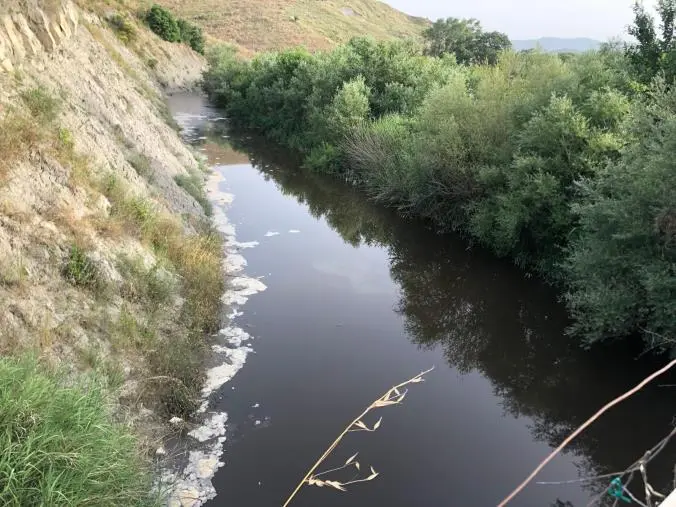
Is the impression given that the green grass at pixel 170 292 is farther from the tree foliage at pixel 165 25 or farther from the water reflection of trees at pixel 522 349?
the tree foliage at pixel 165 25

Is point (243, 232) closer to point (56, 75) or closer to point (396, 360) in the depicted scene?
point (56, 75)

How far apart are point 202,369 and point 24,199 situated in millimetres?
4290

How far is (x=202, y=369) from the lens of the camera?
9.97m

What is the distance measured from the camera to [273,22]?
99.6 metres

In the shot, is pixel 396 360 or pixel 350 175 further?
pixel 350 175

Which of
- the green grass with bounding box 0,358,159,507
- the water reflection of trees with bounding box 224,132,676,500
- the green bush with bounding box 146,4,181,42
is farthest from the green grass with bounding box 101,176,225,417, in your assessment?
the green bush with bounding box 146,4,181,42

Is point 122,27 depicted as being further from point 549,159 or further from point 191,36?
point 549,159

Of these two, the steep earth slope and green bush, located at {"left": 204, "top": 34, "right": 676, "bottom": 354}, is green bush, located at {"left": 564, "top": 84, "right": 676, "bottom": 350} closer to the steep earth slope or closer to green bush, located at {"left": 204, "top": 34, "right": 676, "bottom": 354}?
green bush, located at {"left": 204, "top": 34, "right": 676, "bottom": 354}

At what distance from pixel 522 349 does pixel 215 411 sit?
23.9 feet

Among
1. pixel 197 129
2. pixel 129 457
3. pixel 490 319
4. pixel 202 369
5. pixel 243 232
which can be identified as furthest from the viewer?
pixel 197 129

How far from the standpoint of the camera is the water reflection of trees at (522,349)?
9.52 m

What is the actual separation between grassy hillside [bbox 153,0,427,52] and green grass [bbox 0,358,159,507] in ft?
295

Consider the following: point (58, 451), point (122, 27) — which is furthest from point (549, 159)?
point (122, 27)

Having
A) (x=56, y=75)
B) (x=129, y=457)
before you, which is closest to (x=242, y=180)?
(x=56, y=75)
